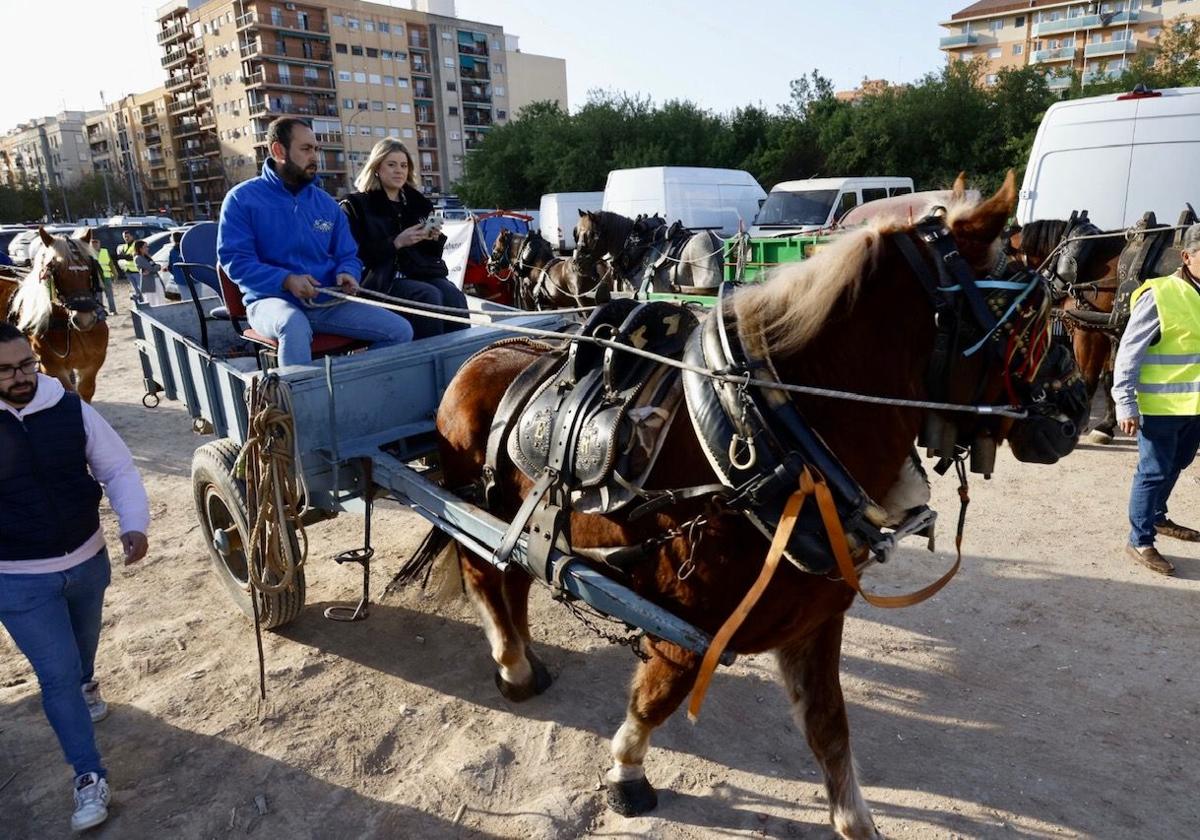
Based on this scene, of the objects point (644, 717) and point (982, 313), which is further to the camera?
point (644, 717)

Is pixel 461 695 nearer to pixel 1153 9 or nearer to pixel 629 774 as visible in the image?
pixel 629 774

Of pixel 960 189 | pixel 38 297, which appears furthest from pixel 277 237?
pixel 38 297

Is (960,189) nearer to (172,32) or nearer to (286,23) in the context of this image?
(286,23)

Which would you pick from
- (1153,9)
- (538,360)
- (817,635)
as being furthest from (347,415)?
(1153,9)

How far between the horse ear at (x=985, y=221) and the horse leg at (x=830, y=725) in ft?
4.14

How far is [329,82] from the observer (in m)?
64.3

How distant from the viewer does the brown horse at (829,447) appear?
1.86 metres

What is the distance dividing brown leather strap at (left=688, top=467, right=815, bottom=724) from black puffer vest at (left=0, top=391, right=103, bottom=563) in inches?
87.7

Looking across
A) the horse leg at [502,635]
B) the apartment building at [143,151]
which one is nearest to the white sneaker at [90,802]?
the horse leg at [502,635]

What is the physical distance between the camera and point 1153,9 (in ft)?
173

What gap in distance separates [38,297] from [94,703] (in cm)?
476

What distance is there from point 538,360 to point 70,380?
5.78 metres

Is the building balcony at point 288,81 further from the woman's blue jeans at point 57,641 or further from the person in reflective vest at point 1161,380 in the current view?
the person in reflective vest at point 1161,380

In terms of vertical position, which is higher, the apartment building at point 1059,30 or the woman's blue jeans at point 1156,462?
the apartment building at point 1059,30
